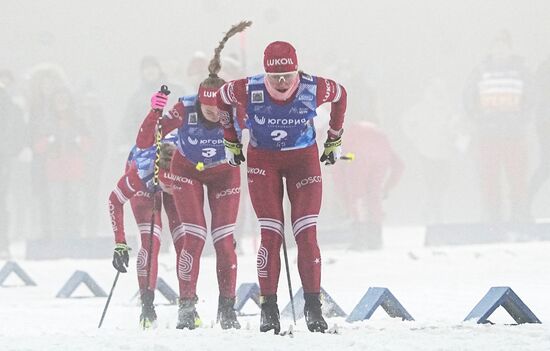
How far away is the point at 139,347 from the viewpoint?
14.8 ft

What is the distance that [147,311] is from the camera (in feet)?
24.1

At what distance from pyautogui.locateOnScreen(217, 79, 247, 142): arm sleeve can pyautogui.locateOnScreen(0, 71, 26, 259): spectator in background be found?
39.3 feet

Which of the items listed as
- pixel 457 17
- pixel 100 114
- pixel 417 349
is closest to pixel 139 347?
pixel 417 349

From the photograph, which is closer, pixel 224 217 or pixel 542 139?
pixel 224 217

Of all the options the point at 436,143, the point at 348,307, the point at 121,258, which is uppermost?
the point at 121,258

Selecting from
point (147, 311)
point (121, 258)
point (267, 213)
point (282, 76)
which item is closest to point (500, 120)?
point (147, 311)

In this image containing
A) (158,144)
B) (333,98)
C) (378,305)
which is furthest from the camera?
(158,144)

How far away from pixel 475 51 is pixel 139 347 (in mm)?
23518

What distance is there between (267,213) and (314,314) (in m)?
0.64

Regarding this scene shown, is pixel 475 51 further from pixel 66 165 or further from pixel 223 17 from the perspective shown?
pixel 66 165

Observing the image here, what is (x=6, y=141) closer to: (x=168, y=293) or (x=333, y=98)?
(x=168, y=293)

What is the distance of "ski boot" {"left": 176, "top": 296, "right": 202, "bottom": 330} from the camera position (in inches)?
252

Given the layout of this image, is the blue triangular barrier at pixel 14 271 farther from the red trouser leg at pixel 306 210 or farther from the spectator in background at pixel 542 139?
the spectator in background at pixel 542 139

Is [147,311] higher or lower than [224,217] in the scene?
A: lower
